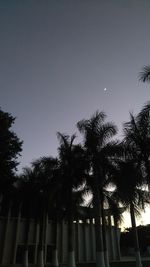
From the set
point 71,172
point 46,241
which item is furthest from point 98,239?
point 46,241

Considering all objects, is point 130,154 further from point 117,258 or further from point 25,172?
point 117,258

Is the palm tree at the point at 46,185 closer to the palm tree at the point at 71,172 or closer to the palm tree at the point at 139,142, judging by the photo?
the palm tree at the point at 71,172

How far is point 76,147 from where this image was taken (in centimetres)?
2097

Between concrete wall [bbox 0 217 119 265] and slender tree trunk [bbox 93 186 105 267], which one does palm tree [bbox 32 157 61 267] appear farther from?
slender tree trunk [bbox 93 186 105 267]

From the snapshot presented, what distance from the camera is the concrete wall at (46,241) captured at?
2445cm

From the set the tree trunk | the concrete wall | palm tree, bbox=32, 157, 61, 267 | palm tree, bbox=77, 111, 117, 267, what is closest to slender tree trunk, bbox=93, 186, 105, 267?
palm tree, bbox=77, 111, 117, 267

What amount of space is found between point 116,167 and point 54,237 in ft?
52.1

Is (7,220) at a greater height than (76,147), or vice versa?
(76,147)

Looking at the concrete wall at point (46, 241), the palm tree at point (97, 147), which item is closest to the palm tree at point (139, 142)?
the palm tree at point (97, 147)

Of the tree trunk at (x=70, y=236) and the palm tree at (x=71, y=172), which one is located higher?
the palm tree at (x=71, y=172)

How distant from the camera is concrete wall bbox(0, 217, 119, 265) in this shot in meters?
24.5

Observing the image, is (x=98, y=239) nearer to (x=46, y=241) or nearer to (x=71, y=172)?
(x=71, y=172)

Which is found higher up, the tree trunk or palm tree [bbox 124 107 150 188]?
palm tree [bbox 124 107 150 188]

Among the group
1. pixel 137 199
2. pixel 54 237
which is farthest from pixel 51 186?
pixel 54 237
